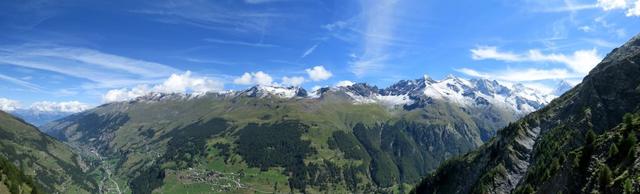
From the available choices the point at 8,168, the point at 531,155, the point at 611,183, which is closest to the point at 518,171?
the point at 531,155

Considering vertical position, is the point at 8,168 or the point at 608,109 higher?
the point at 608,109

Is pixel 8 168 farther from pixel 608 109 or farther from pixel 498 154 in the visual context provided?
pixel 608 109

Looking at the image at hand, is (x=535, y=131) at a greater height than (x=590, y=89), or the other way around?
(x=590, y=89)

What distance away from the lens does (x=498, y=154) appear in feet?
589

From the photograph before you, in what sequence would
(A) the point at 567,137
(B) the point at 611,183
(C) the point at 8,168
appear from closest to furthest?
(B) the point at 611,183, (A) the point at 567,137, (C) the point at 8,168

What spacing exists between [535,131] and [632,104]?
36085mm

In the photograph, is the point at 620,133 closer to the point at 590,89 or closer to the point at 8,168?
the point at 590,89

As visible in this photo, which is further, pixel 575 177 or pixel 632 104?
pixel 632 104

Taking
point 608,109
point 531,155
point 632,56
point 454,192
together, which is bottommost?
point 454,192

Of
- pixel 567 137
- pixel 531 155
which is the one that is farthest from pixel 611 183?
Result: pixel 531 155

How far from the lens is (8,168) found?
194 m

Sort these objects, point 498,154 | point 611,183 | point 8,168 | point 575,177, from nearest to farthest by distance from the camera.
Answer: point 611,183, point 575,177, point 498,154, point 8,168

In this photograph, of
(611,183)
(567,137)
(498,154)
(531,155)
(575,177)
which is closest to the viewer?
(611,183)

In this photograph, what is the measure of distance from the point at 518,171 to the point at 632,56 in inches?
2213
